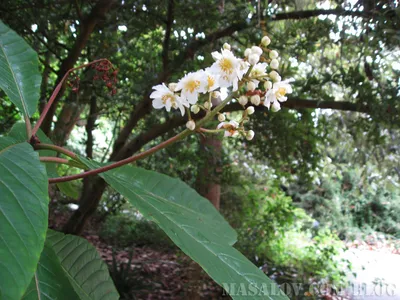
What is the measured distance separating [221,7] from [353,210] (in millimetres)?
6953

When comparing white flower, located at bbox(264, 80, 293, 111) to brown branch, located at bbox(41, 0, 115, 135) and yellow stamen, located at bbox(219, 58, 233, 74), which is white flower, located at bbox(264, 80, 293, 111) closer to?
yellow stamen, located at bbox(219, 58, 233, 74)

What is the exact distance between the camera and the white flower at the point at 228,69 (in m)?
0.74

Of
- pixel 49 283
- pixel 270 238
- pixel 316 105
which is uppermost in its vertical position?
pixel 316 105

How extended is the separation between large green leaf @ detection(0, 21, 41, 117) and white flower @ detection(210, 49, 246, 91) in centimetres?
42

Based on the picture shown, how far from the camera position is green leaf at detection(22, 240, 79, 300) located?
0.70 meters

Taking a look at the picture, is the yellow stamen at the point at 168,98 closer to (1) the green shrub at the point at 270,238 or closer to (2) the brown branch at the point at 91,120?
(2) the brown branch at the point at 91,120

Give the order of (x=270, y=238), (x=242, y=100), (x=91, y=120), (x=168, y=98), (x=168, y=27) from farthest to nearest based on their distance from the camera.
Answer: (x=270, y=238) → (x=91, y=120) → (x=168, y=27) → (x=168, y=98) → (x=242, y=100)

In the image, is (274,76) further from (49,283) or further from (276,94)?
(49,283)

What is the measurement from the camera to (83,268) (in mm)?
979

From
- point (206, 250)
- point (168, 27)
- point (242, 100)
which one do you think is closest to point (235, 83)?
point (242, 100)

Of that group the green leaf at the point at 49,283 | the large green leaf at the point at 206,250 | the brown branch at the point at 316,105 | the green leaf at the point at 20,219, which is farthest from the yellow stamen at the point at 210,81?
the brown branch at the point at 316,105

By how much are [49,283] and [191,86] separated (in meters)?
0.46

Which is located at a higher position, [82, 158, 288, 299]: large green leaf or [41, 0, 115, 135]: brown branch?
[41, 0, 115, 135]: brown branch

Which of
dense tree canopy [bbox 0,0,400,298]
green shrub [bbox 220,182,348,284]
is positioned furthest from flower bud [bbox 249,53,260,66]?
green shrub [bbox 220,182,348,284]
